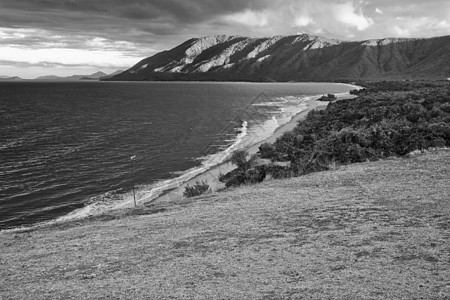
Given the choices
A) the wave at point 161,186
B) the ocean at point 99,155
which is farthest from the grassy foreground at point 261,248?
the ocean at point 99,155

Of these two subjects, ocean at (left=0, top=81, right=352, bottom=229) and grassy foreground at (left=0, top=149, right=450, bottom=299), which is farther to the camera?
ocean at (left=0, top=81, right=352, bottom=229)

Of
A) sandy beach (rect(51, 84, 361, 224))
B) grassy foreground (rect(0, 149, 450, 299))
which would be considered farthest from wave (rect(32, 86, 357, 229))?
grassy foreground (rect(0, 149, 450, 299))

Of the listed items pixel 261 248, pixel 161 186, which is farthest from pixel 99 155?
pixel 261 248

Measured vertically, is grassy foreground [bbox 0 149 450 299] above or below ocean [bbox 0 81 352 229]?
above

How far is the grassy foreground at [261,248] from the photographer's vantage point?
7.12 meters

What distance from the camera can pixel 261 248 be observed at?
29.8ft

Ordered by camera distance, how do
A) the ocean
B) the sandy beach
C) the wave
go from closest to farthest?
the sandy beach
the wave
the ocean

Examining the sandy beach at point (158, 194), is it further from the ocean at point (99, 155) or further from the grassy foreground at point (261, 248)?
the grassy foreground at point (261, 248)

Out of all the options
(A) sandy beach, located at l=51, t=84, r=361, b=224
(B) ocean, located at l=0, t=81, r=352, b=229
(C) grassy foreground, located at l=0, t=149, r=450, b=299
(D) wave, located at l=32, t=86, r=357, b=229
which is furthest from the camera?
(B) ocean, located at l=0, t=81, r=352, b=229

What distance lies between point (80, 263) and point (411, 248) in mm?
6965

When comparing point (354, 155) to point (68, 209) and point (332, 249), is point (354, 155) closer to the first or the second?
point (332, 249)

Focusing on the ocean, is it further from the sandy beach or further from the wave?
the sandy beach

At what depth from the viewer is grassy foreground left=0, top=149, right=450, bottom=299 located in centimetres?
712

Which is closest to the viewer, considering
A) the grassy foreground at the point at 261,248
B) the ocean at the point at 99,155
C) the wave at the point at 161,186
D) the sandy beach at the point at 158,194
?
the grassy foreground at the point at 261,248
